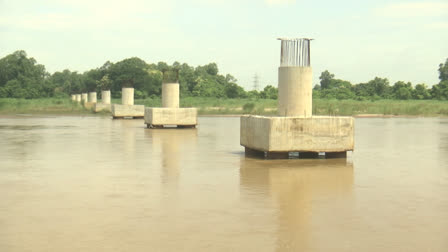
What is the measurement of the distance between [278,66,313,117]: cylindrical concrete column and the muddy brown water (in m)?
1.59

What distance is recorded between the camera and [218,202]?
398 inches

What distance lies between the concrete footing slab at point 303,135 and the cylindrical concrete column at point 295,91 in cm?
63

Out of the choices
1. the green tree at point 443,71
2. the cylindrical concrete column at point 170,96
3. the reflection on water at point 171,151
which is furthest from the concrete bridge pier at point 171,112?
the green tree at point 443,71

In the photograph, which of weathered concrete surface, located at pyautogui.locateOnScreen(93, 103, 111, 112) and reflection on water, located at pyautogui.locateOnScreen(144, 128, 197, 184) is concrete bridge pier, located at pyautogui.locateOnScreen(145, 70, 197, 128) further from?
weathered concrete surface, located at pyautogui.locateOnScreen(93, 103, 111, 112)

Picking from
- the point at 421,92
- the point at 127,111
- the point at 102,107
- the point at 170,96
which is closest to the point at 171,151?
the point at 170,96

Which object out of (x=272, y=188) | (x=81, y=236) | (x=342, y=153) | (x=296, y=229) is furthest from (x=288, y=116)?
(x=81, y=236)

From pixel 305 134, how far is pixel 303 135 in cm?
6

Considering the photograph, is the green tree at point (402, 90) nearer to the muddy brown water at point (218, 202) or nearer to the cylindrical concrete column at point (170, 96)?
the cylindrical concrete column at point (170, 96)

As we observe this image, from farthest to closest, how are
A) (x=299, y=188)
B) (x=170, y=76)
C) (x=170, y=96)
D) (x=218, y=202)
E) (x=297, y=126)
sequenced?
(x=170, y=76) → (x=170, y=96) → (x=297, y=126) → (x=299, y=188) → (x=218, y=202)

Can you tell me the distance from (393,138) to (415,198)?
1599 cm

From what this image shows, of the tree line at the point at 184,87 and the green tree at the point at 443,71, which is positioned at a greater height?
the green tree at the point at 443,71

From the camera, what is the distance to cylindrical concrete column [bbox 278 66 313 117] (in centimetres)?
1678

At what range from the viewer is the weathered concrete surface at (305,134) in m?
16.0

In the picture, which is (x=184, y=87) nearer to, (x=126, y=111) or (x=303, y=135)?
(x=126, y=111)
